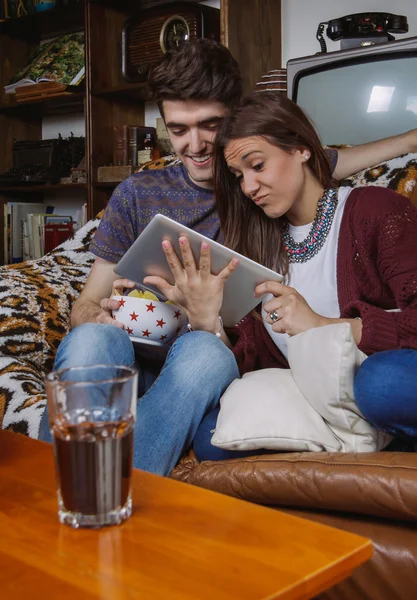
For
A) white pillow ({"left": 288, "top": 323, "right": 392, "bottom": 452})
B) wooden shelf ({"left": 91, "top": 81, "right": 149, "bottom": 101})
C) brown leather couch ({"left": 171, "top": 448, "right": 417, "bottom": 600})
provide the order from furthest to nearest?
wooden shelf ({"left": 91, "top": 81, "right": 149, "bottom": 101}), white pillow ({"left": 288, "top": 323, "right": 392, "bottom": 452}), brown leather couch ({"left": 171, "top": 448, "right": 417, "bottom": 600})

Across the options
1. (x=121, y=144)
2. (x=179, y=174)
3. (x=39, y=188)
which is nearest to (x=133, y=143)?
(x=121, y=144)

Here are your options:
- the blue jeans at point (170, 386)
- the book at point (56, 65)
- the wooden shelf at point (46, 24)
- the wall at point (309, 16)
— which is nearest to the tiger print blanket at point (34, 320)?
the blue jeans at point (170, 386)

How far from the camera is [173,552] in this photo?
0.58 m

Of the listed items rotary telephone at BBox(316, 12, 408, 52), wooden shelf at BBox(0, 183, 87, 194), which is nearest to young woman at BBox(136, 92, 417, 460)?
rotary telephone at BBox(316, 12, 408, 52)

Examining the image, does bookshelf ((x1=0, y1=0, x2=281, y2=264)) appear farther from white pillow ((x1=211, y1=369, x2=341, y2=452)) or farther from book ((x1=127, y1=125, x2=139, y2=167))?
white pillow ((x1=211, y1=369, x2=341, y2=452))

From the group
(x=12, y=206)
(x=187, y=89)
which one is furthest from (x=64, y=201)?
(x=187, y=89)

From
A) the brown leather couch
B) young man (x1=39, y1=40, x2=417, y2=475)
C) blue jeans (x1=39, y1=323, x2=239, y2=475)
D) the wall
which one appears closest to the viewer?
the brown leather couch

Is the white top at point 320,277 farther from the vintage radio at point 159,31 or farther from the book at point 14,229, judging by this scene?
the book at point 14,229

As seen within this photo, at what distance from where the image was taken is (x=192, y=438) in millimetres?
1258

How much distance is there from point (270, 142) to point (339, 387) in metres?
0.59

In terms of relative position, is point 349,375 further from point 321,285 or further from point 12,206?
point 12,206

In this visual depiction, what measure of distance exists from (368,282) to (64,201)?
2.57 meters

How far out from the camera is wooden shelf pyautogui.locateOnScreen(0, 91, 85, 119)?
3.44m

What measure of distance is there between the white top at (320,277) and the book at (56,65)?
82.8 inches
